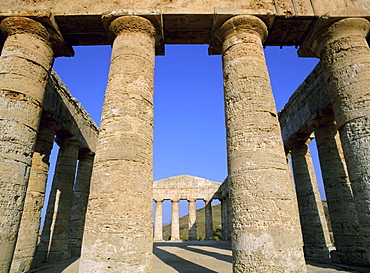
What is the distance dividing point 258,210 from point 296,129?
29.0 feet

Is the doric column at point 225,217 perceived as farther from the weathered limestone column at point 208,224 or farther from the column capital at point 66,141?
the column capital at point 66,141

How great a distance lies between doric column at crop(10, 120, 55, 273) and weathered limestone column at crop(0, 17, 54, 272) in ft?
11.9

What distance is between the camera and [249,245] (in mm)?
4863

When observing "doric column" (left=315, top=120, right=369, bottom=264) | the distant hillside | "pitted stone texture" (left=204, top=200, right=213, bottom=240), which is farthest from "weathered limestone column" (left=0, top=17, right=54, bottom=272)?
the distant hillside

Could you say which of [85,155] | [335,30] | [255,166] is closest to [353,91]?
[335,30]

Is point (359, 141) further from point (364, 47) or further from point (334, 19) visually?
point (334, 19)

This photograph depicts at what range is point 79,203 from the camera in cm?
1413

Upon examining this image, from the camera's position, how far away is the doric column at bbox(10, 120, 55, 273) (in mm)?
8437

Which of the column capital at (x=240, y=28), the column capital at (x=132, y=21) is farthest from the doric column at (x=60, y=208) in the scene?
the column capital at (x=240, y=28)

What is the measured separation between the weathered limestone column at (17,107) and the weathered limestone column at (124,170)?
185 centimetres

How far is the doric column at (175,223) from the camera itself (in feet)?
91.1

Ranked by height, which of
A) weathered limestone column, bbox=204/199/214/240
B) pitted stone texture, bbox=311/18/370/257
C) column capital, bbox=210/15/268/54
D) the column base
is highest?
column capital, bbox=210/15/268/54

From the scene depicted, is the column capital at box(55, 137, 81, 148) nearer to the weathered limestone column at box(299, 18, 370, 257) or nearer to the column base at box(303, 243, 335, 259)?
the weathered limestone column at box(299, 18, 370, 257)

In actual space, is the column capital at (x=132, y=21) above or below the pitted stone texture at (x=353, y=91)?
above
